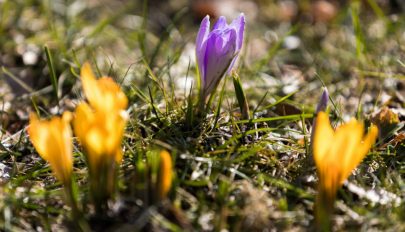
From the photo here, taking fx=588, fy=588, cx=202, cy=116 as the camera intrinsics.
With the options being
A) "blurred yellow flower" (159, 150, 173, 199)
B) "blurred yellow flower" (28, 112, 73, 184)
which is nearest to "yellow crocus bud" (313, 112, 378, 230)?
"blurred yellow flower" (159, 150, 173, 199)

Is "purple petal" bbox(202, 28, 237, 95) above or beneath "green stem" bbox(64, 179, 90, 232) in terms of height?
above

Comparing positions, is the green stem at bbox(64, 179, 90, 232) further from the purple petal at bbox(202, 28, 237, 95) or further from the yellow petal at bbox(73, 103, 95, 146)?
the purple petal at bbox(202, 28, 237, 95)

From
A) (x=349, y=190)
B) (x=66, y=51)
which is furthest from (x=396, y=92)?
(x=66, y=51)

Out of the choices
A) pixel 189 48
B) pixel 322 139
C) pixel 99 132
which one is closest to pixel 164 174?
pixel 99 132

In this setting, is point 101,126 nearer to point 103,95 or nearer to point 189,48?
point 103,95

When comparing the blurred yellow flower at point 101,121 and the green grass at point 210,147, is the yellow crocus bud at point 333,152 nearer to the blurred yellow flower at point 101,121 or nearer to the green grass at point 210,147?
the green grass at point 210,147

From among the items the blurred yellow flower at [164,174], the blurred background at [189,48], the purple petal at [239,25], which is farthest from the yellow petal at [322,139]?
the blurred background at [189,48]
